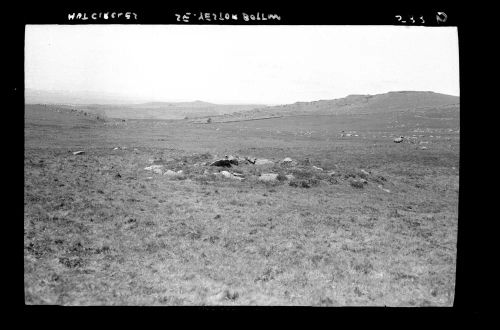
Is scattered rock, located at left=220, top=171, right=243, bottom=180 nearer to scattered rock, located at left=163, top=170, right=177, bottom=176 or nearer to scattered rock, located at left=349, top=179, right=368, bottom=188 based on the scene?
scattered rock, located at left=163, top=170, right=177, bottom=176

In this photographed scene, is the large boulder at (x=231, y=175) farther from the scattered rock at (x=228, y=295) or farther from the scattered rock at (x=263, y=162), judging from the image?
the scattered rock at (x=228, y=295)

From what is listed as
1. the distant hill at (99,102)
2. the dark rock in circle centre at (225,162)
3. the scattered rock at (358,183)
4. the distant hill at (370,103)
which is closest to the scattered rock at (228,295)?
the distant hill at (99,102)

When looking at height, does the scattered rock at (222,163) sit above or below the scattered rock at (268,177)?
above

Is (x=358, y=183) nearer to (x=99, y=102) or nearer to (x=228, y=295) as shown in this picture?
(x=228, y=295)

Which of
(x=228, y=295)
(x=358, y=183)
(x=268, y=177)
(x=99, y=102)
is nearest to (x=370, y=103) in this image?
(x=358, y=183)

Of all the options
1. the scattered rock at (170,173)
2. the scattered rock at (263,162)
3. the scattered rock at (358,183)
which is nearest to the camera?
the scattered rock at (170,173)

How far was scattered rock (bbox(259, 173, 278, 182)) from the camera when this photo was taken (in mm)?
9597

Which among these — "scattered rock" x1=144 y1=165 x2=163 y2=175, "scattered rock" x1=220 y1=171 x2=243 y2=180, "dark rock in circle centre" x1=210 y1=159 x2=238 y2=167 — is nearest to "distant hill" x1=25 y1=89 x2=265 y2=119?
"scattered rock" x1=144 y1=165 x2=163 y2=175

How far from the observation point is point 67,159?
7.97 meters

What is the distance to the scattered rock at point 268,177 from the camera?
31.5 ft
